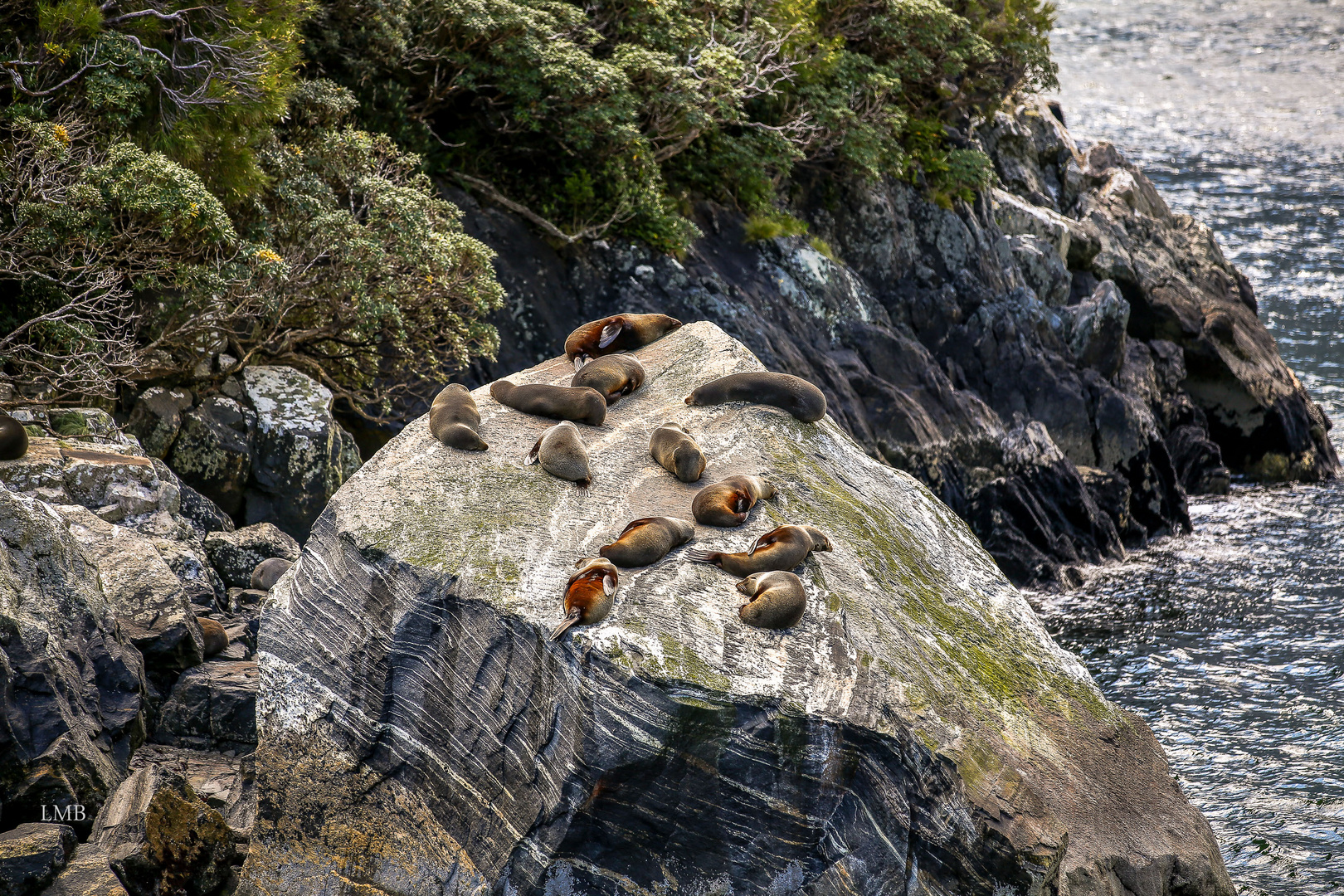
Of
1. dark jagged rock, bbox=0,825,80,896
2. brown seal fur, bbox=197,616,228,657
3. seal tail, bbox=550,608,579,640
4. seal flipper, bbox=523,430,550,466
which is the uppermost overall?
seal flipper, bbox=523,430,550,466

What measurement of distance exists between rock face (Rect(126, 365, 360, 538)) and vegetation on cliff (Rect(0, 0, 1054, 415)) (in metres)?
0.36

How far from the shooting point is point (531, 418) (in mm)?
8375

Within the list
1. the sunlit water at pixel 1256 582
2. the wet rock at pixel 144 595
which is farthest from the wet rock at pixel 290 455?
the sunlit water at pixel 1256 582

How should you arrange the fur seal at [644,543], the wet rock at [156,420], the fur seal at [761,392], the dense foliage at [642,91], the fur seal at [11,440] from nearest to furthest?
the fur seal at [644,543]
the fur seal at [761,392]
the fur seal at [11,440]
the wet rock at [156,420]
the dense foliage at [642,91]

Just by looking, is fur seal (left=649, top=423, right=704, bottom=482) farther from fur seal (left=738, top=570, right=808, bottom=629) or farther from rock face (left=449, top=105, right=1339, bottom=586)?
rock face (left=449, top=105, right=1339, bottom=586)

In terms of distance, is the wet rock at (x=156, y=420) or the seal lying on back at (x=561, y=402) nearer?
the seal lying on back at (x=561, y=402)

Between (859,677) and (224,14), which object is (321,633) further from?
(224,14)

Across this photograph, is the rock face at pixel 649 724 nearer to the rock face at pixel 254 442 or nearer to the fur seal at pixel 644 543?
the fur seal at pixel 644 543

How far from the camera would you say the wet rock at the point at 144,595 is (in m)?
8.60

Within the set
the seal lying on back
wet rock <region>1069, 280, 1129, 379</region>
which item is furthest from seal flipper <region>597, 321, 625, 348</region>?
wet rock <region>1069, 280, 1129, 379</region>

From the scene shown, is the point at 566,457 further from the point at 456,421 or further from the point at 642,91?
the point at 642,91

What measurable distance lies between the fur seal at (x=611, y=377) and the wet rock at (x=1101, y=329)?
14.8 meters

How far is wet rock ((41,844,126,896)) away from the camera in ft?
20.9

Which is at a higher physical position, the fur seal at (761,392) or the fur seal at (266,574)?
the fur seal at (761,392)
